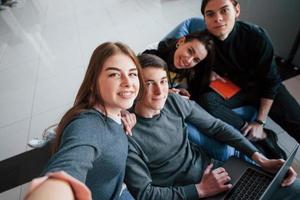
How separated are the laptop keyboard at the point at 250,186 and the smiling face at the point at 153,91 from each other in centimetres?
48

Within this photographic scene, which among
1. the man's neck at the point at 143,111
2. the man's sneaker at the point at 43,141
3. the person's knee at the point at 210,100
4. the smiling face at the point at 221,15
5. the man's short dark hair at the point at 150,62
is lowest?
the man's sneaker at the point at 43,141

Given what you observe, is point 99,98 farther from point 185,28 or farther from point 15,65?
point 15,65

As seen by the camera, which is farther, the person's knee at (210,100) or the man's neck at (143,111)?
the person's knee at (210,100)

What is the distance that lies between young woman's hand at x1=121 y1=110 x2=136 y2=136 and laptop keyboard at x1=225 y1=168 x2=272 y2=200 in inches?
19.9

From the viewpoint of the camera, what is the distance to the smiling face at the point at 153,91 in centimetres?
112

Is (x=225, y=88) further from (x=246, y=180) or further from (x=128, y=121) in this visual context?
(x=128, y=121)

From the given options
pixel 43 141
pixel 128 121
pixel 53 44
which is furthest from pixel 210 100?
pixel 53 44

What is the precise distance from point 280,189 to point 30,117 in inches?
82.1

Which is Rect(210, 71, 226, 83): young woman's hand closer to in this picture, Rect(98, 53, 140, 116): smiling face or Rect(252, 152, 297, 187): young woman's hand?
Rect(252, 152, 297, 187): young woman's hand

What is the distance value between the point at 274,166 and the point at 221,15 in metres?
0.88

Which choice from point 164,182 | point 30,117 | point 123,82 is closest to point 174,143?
point 164,182

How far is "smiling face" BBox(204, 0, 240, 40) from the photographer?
1.44m

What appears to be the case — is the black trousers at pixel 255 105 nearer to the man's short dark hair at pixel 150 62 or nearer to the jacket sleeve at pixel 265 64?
the jacket sleeve at pixel 265 64

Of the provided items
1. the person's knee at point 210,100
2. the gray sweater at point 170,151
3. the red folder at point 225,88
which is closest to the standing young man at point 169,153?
the gray sweater at point 170,151
